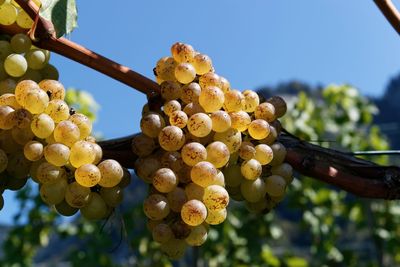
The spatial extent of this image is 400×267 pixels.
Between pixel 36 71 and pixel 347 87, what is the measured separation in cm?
443

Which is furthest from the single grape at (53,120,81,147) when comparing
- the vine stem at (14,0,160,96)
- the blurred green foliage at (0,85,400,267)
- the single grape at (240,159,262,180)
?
the blurred green foliage at (0,85,400,267)

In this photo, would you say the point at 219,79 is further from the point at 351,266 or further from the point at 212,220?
the point at 351,266

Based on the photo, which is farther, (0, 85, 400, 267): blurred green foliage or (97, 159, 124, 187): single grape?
(0, 85, 400, 267): blurred green foliage

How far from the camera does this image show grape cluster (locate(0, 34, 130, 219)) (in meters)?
0.69

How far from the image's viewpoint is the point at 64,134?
70 centimetres

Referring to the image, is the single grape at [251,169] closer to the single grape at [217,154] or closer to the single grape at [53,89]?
the single grape at [217,154]

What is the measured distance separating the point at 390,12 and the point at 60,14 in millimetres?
450

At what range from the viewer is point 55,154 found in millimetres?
682

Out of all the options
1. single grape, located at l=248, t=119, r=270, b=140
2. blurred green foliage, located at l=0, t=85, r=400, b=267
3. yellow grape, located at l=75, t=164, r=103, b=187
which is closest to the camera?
yellow grape, located at l=75, t=164, r=103, b=187

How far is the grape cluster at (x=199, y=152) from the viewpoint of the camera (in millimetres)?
713

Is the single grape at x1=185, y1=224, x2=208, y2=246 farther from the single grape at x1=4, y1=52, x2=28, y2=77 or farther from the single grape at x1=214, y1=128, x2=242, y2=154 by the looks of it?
the single grape at x1=4, y1=52, x2=28, y2=77

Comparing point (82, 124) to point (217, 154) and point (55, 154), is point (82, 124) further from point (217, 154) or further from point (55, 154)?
point (217, 154)

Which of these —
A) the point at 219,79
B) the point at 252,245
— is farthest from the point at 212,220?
the point at 252,245

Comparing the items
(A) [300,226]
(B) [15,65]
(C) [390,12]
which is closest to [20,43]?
(B) [15,65]
